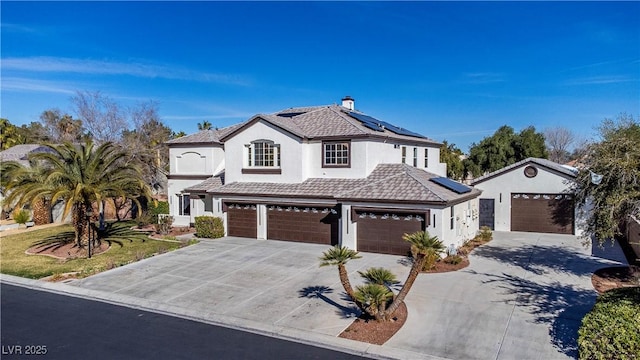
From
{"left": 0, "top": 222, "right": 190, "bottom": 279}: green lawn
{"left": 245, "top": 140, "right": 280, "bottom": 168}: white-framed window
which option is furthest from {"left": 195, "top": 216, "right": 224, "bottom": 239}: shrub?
{"left": 245, "top": 140, "right": 280, "bottom": 168}: white-framed window

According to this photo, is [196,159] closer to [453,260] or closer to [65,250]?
[65,250]

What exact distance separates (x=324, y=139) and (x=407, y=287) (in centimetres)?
1270

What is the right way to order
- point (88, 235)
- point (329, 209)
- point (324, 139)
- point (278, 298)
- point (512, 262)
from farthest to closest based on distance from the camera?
point (324, 139)
point (329, 209)
point (88, 235)
point (512, 262)
point (278, 298)

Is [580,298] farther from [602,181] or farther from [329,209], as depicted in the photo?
[329,209]

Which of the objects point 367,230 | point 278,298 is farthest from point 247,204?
point 278,298

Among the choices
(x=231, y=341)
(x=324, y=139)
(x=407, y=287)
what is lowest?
(x=231, y=341)

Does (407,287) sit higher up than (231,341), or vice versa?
(407,287)

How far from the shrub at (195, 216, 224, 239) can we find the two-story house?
833 mm

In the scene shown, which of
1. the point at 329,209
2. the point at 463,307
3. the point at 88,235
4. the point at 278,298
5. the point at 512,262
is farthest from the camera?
the point at 329,209

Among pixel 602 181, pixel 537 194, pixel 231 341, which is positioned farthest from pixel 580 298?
pixel 537 194

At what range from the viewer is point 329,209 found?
20531mm

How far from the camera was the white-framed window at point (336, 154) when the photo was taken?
71.2 feet

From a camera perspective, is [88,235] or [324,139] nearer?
[88,235]

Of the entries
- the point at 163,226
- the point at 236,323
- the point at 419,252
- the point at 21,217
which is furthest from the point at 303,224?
the point at 21,217
